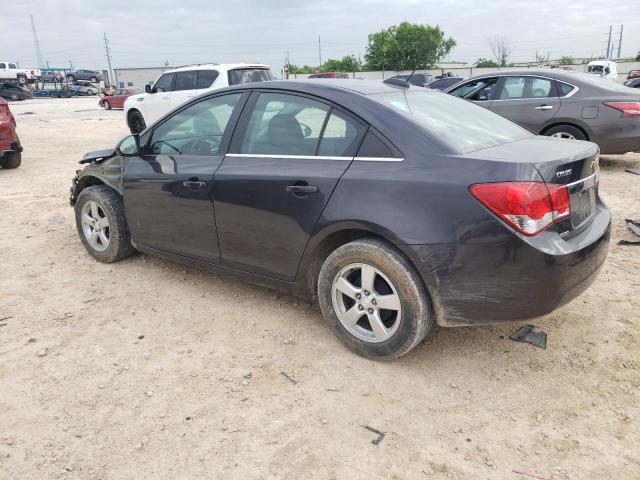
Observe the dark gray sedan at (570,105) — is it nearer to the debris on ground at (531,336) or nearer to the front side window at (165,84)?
the debris on ground at (531,336)

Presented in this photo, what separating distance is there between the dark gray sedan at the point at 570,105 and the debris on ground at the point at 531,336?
5.12 m

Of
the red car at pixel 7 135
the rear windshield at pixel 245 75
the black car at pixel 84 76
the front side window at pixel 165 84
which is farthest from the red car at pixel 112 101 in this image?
the black car at pixel 84 76

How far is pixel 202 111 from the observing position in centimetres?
387

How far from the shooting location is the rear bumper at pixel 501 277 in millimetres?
2490

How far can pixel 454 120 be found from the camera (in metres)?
3.20

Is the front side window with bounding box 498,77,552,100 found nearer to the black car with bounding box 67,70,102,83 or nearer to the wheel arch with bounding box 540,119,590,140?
the wheel arch with bounding box 540,119,590,140

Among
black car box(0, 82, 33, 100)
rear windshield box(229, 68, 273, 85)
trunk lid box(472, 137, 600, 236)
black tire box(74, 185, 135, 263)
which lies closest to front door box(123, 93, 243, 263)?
black tire box(74, 185, 135, 263)

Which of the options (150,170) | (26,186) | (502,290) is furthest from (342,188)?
(26,186)

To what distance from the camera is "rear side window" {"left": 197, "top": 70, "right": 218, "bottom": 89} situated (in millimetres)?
11672

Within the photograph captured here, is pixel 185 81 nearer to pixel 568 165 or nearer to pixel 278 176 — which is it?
pixel 278 176

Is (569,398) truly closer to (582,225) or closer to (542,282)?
(542,282)

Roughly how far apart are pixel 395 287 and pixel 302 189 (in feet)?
2.63

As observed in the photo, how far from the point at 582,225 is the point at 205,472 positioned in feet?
7.42

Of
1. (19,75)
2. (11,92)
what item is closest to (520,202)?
(11,92)
